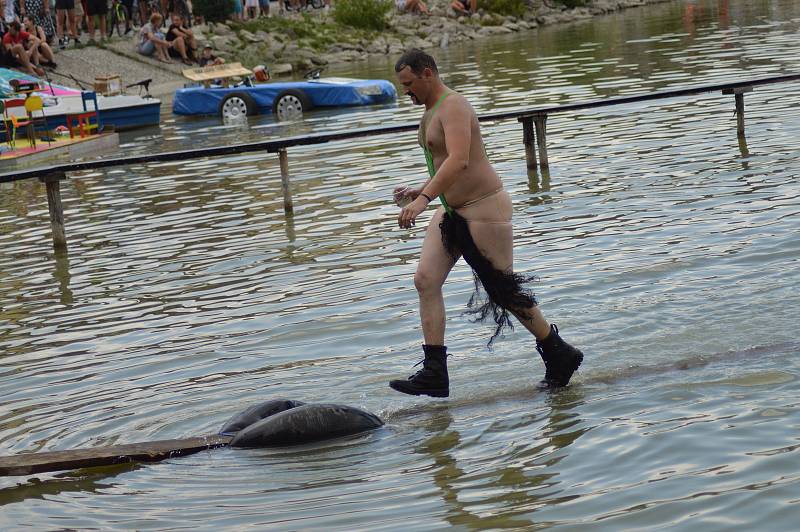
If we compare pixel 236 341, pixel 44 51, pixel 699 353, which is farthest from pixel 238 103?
pixel 699 353

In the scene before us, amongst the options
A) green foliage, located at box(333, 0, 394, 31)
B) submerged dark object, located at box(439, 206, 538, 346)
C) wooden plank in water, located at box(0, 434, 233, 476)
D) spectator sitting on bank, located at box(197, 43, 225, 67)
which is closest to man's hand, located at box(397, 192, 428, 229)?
submerged dark object, located at box(439, 206, 538, 346)

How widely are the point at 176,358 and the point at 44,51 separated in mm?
23882

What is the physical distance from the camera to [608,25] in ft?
136

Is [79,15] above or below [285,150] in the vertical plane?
above

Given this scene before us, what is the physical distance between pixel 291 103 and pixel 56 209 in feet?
42.4

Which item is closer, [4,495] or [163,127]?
[4,495]

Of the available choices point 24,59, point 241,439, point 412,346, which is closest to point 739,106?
point 412,346

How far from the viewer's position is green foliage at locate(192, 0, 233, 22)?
38.2 metres

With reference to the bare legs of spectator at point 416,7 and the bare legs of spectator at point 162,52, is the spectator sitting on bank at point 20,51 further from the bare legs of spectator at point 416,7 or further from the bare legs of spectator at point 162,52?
the bare legs of spectator at point 416,7

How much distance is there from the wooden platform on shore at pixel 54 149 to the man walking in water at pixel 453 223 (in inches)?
528

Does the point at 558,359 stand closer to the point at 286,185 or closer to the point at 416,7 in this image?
the point at 286,185

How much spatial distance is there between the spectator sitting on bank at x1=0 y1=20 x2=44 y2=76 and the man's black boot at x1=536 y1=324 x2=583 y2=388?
24.3 m

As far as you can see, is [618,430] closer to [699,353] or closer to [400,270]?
[699,353]

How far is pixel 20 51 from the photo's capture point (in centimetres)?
2845
